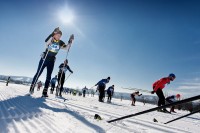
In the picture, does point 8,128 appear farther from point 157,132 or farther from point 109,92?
point 109,92

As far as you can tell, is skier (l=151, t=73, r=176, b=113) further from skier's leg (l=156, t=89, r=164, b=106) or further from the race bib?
the race bib


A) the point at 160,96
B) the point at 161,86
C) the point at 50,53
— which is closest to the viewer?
the point at 50,53

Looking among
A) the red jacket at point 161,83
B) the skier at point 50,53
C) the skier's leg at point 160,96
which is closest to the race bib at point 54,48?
the skier at point 50,53

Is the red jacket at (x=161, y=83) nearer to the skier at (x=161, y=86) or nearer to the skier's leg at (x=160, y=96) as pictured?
the skier at (x=161, y=86)

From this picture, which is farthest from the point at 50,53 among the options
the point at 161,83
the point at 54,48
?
the point at 161,83

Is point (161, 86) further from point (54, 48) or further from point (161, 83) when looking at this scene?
point (54, 48)

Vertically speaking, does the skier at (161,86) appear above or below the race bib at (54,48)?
below

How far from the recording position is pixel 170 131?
9.55ft

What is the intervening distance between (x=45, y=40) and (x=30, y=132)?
19.8 ft

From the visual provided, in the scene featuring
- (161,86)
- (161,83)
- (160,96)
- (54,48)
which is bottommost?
(160,96)

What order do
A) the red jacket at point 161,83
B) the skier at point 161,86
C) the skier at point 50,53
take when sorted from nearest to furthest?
the skier at point 50,53, the skier at point 161,86, the red jacket at point 161,83

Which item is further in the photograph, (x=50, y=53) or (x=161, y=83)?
(x=161, y=83)

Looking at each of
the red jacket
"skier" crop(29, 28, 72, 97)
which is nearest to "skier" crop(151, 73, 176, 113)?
the red jacket

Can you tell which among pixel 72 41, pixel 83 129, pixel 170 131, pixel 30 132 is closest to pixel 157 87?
pixel 72 41
